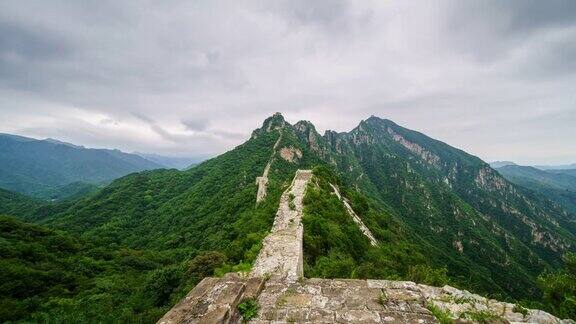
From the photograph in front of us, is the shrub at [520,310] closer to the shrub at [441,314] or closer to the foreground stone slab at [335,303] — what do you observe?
the foreground stone slab at [335,303]

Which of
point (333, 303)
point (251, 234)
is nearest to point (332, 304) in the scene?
point (333, 303)

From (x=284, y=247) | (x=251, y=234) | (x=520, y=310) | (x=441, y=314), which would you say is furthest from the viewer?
(x=251, y=234)

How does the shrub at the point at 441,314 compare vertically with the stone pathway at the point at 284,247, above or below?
above

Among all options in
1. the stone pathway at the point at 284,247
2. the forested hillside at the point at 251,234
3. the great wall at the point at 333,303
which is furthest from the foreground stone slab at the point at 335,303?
the forested hillside at the point at 251,234

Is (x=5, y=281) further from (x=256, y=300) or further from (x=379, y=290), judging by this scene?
(x=379, y=290)

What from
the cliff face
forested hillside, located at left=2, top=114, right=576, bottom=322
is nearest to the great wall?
the cliff face

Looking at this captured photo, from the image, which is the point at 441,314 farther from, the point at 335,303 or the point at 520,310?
the point at 335,303

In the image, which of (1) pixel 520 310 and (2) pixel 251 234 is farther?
Result: (2) pixel 251 234

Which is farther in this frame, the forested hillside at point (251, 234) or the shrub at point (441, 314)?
the forested hillside at point (251, 234)
